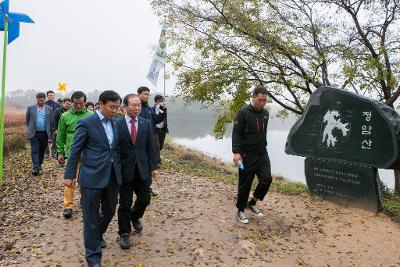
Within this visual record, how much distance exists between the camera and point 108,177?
443 cm

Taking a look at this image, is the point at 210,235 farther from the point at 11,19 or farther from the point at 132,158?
the point at 11,19

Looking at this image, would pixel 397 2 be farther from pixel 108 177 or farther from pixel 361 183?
pixel 108 177

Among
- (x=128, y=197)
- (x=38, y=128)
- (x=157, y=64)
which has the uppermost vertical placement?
(x=157, y=64)

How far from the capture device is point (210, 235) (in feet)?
18.9

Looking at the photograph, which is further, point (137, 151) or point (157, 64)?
point (157, 64)

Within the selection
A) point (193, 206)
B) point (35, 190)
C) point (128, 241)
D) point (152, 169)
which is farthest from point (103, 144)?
point (35, 190)

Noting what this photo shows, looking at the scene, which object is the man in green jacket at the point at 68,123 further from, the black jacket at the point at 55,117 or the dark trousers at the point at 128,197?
the black jacket at the point at 55,117

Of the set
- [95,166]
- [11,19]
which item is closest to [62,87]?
[11,19]

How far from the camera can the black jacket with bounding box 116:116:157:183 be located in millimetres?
4879

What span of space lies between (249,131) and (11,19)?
21.9 feet

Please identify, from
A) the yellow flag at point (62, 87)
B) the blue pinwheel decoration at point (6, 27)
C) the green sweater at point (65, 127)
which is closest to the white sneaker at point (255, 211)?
the green sweater at point (65, 127)

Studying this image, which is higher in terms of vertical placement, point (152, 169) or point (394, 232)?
point (152, 169)

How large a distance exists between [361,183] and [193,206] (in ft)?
10.5

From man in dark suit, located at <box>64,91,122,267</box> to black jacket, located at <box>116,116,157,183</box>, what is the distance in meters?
0.30
